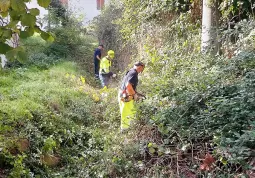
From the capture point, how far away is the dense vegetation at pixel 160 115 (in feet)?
11.7

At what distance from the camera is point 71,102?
7223mm

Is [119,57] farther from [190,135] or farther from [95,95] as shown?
Result: [190,135]

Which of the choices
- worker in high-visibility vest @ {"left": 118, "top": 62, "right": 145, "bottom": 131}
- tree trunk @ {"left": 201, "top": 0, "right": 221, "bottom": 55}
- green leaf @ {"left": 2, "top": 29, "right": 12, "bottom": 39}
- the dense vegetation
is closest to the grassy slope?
the dense vegetation

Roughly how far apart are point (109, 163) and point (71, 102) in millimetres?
3318

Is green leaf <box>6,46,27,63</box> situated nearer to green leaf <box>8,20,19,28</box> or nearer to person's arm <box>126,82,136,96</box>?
green leaf <box>8,20,19,28</box>

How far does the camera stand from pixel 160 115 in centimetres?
452

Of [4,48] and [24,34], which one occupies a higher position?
[24,34]

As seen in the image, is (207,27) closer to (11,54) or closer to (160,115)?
(160,115)

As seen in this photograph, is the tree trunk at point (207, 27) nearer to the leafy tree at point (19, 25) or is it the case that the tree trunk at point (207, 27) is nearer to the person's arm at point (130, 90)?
the person's arm at point (130, 90)

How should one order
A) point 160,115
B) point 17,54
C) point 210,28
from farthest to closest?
point 210,28 < point 160,115 < point 17,54

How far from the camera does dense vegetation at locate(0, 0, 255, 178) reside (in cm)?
358

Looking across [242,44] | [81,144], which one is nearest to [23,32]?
[81,144]

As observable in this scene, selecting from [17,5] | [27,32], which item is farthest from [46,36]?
[17,5]

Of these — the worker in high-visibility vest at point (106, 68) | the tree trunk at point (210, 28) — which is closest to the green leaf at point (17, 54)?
the tree trunk at point (210, 28)
